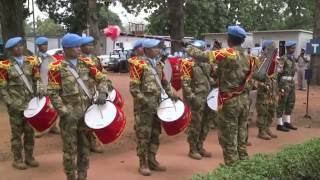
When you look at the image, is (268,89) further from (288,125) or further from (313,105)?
(313,105)

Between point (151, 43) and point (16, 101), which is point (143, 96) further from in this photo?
point (16, 101)

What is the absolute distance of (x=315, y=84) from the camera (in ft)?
76.0

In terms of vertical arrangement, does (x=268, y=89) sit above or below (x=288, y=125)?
above

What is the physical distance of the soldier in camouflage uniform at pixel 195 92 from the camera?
877cm

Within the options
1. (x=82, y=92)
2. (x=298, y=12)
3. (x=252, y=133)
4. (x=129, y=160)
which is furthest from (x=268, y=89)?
(x=298, y=12)

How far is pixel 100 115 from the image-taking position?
21.5ft

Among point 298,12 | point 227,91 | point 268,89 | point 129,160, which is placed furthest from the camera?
point 298,12

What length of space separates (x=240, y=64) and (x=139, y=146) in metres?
1.96

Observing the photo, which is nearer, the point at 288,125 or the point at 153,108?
the point at 153,108

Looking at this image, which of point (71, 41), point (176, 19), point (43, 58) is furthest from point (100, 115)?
point (176, 19)

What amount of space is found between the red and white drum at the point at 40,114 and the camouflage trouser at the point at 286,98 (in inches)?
218

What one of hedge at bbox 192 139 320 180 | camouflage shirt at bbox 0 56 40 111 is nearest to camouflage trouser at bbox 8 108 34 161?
camouflage shirt at bbox 0 56 40 111

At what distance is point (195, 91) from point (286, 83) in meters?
3.38

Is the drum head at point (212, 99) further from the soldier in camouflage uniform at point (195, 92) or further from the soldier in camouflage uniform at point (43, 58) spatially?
the soldier in camouflage uniform at point (43, 58)
